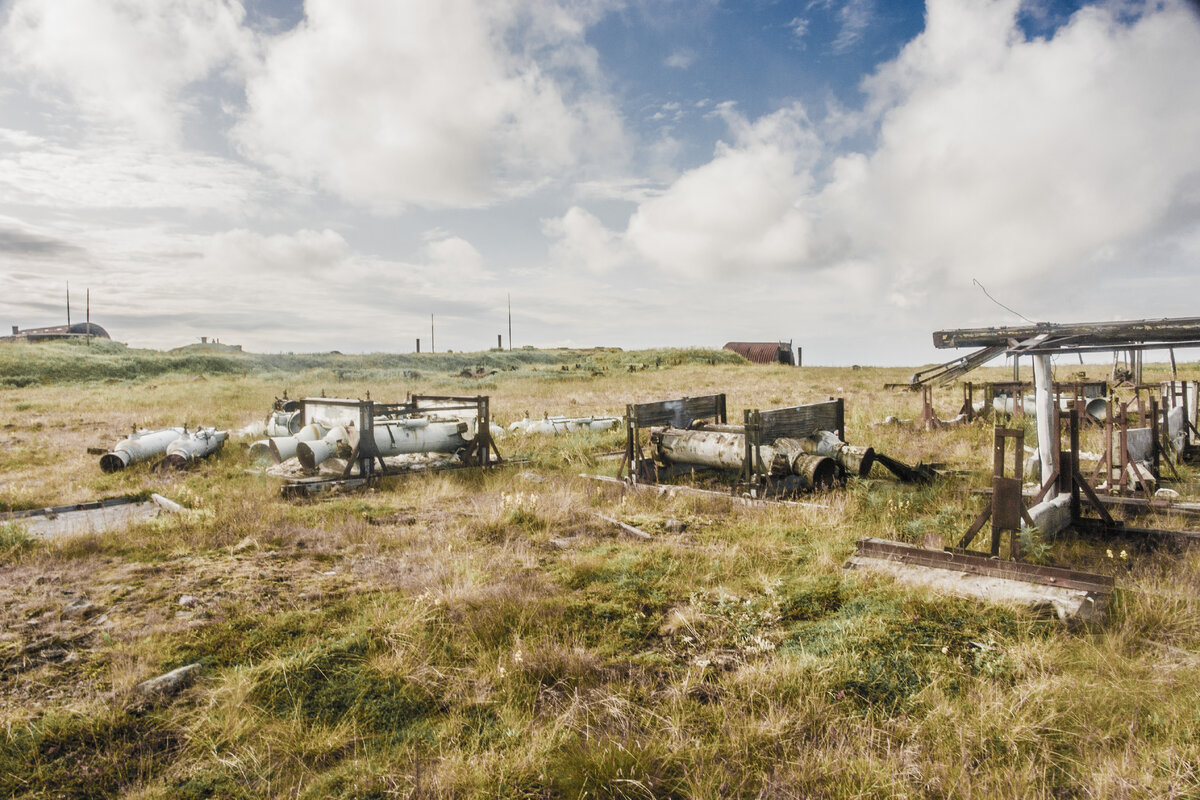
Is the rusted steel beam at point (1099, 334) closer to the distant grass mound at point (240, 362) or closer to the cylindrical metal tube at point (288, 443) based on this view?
the cylindrical metal tube at point (288, 443)

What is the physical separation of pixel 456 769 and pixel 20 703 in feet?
10.1

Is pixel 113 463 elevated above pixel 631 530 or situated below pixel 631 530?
above

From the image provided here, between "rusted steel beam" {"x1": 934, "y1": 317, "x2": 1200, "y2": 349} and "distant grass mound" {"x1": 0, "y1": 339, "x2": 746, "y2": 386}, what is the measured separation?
37787mm

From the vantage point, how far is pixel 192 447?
12.4m

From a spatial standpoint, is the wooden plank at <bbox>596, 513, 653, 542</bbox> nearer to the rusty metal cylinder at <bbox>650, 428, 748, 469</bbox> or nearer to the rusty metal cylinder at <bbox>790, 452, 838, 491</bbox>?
the rusty metal cylinder at <bbox>650, 428, 748, 469</bbox>

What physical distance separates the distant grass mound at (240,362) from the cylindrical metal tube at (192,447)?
27681mm

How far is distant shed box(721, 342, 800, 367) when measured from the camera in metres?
59.7

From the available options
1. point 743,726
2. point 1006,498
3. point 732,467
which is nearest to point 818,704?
point 743,726

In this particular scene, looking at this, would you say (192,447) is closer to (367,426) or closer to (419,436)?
(367,426)

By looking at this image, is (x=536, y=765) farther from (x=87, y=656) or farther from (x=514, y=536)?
(x=514, y=536)

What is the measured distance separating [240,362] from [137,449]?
40680 mm

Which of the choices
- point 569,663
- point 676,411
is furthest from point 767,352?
point 569,663

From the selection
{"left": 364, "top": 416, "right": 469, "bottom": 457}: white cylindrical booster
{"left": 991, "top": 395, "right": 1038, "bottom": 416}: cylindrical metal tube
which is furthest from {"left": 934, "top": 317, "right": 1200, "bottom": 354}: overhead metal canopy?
{"left": 991, "top": 395, "right": 1038, "bottom": 416}: cylindrical metal tube

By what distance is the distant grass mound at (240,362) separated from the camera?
3988 centimetres
